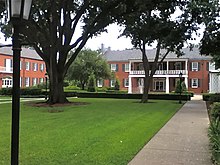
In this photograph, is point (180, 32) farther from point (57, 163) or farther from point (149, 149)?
point (57, 163)

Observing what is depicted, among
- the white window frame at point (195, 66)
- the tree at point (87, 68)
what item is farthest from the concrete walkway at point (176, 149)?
the white window frame at point (195, 66)

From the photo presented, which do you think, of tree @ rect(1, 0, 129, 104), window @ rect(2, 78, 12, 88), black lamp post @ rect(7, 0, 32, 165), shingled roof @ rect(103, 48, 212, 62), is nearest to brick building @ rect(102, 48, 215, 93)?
shingled roof @ rect(103, 48, 212, 62)

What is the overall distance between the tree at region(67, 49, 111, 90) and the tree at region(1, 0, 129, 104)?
2404cm

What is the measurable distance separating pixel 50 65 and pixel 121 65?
3858 centimetres

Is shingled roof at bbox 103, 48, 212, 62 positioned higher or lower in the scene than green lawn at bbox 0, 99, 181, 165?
higher

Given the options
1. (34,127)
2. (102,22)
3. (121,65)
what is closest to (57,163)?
(34,127)

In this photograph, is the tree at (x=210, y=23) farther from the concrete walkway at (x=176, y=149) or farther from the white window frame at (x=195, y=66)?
the white window frame at (x=195, y=66)

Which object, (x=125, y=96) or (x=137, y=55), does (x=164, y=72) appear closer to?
(x=137, y=55)

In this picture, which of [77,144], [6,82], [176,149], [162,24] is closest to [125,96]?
[162,24]

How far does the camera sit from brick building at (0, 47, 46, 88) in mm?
50594

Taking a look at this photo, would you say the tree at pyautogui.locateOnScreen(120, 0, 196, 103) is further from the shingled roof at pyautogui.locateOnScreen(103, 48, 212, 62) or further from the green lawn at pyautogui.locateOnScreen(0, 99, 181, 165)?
the shingled roof at pyautogui.locateOnScreen(103, 48, 212, 62)

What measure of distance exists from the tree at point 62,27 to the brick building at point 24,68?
98.7 feet

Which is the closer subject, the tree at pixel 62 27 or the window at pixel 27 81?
the tree at pixel 62 27

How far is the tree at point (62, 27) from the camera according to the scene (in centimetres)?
2022
